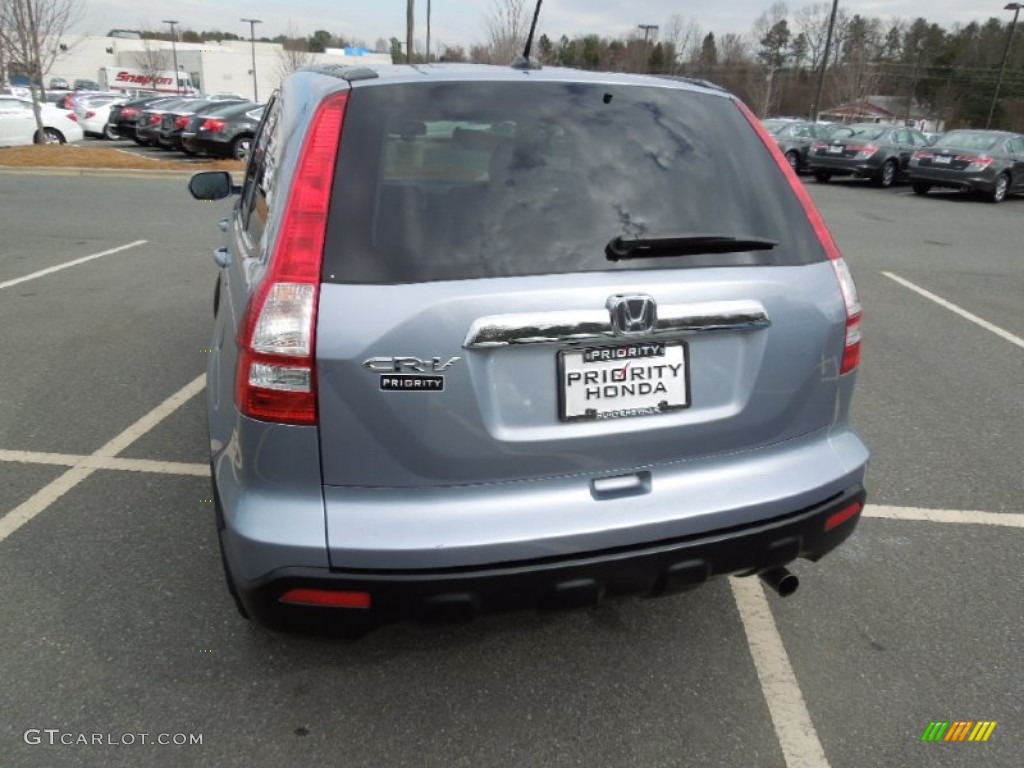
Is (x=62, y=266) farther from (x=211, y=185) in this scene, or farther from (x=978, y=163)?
(x=978, y=163)

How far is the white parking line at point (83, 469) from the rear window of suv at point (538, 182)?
7.40 ft

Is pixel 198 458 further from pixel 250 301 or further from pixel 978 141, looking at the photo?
pixel 978 141

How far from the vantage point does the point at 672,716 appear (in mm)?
2279

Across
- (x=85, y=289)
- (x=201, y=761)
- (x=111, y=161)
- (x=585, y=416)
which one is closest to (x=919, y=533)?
(x=585, y=416)

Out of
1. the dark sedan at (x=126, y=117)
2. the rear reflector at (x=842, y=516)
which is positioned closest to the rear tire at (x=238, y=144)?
the dark sedan at (x=126, y=117)

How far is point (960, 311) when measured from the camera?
23.2 ft

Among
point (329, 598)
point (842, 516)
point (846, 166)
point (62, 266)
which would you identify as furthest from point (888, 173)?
point (329, 598)

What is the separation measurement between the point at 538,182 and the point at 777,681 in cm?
169

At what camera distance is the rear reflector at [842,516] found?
2.26 metres

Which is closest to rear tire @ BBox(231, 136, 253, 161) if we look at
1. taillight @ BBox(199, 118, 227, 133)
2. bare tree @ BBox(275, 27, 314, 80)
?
taillight @ BBox(199, 118, 227, 133)

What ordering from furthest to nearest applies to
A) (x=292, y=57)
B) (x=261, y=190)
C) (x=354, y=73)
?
1. (x=292, y=57)
2. (x=261, y=190)
3. (x=354, y=73)

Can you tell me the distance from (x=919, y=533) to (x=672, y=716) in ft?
5.38

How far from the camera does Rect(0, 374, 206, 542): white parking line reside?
321 centimetres

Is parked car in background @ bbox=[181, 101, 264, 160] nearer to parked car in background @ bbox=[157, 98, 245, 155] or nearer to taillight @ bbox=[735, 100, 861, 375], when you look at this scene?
parked car in background @ bbox=[157, 98, 245, 155]
